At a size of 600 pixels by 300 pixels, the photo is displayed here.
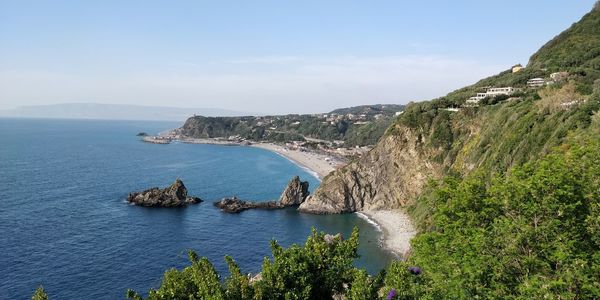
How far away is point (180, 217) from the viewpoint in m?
82.6

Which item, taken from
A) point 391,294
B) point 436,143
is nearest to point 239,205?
point 436,143

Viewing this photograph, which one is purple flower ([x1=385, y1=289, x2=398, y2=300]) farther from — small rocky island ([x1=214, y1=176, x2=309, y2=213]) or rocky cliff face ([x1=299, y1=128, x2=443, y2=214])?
small rocky island ([x1=214, y1=176, x2=309, y2=213])

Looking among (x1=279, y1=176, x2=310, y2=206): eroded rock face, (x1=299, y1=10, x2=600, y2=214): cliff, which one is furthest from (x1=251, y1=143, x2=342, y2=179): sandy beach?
(x1=299, y1=10, x2=600, y2=214): cliff

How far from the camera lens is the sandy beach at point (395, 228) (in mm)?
66125

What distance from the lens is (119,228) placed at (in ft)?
238

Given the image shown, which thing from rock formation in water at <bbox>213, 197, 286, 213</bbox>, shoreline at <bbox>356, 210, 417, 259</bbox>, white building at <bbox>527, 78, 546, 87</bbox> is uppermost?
white building at <bbox>527, 78, 546, 87</bbox>

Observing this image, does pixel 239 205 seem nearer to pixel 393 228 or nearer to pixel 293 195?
pixel 293 195

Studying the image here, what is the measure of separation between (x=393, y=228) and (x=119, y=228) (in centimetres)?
4643

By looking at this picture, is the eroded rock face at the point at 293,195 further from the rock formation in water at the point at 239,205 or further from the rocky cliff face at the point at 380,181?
the rocky cliff face at the point at 380,181

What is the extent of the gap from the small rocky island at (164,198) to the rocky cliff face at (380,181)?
25223mm

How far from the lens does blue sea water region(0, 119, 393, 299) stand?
52.6 metres

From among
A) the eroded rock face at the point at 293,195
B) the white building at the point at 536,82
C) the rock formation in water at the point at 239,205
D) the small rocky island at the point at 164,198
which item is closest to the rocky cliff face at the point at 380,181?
the eroded rock face at the point at 293,195

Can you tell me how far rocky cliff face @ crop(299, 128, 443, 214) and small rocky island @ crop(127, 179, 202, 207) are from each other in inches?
993

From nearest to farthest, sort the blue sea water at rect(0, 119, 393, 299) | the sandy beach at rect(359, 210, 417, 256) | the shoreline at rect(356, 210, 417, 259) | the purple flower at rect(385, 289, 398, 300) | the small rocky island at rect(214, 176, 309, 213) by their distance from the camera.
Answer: the purple flower at rect(385, 289, 398, 300), the blue sea water at rect(0, 119, 393, 299), the shoreline at rect(356, 210, 417, 259), the sandy beach at rect(359, 210, 417, 256), the small rocky island at rect(214, 176, 309, 213)
